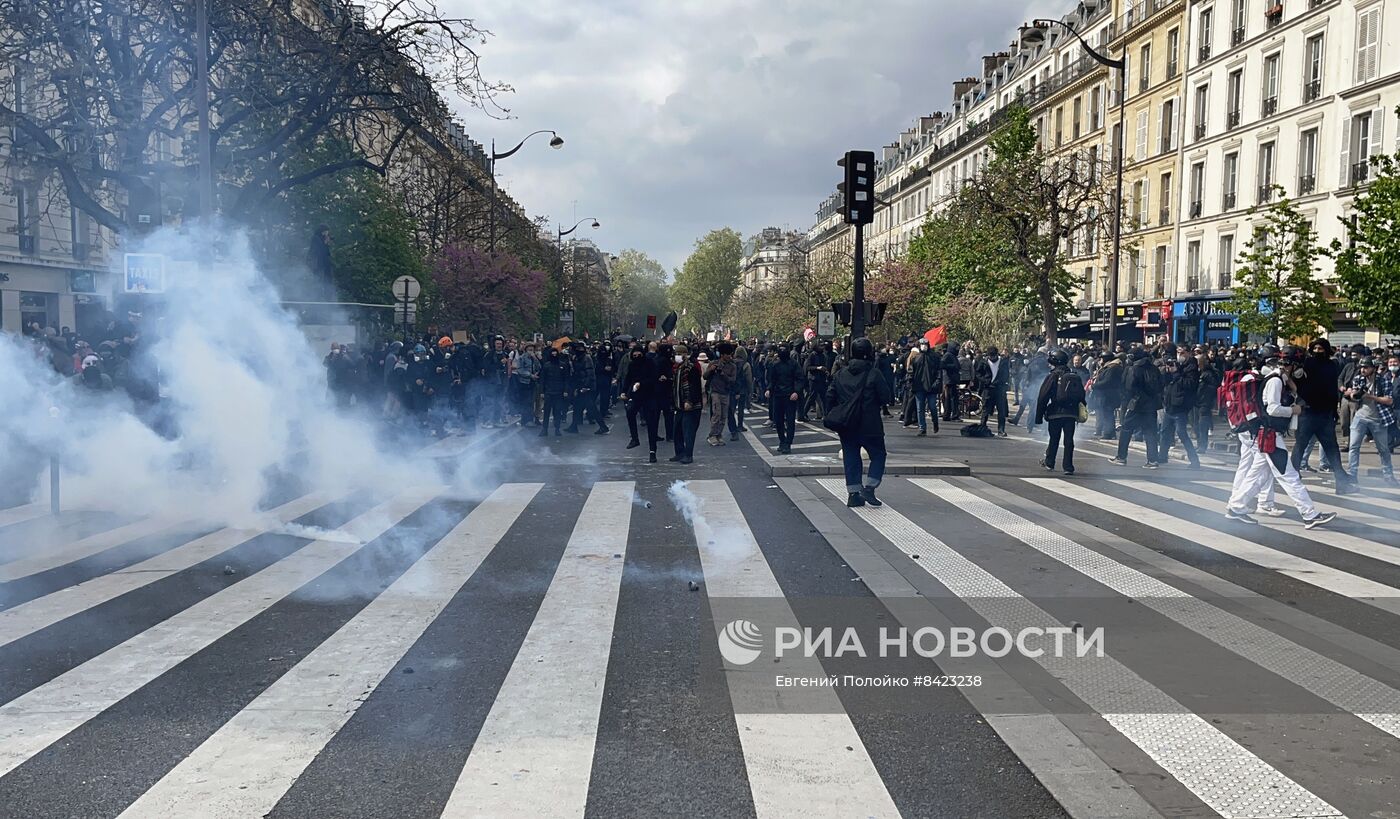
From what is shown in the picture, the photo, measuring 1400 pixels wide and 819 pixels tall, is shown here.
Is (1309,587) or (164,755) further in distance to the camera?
(1309,587)

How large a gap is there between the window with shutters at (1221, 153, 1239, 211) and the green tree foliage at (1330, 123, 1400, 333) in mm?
18462

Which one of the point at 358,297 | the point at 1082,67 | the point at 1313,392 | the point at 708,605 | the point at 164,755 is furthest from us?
the point at 1082,67

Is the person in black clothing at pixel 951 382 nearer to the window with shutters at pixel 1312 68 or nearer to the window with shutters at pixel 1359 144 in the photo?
the window with shutters at pixel 1359 144

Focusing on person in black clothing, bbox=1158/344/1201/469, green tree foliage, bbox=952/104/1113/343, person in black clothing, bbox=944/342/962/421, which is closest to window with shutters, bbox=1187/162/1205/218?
green tree foliage, bbox=952/104/1113/343

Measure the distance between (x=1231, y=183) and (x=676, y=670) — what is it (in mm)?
40665

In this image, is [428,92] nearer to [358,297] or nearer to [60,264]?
[358,297]

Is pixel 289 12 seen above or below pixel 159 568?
above

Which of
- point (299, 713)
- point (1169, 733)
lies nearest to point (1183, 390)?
point (1169, 733)

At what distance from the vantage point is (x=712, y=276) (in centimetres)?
15650

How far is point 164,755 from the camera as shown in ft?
13.2

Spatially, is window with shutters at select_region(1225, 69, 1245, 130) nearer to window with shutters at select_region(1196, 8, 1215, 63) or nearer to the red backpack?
window with shutters at select_region(1196, 8, 1215, 63)

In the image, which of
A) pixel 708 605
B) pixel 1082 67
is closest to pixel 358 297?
pixel 708 605

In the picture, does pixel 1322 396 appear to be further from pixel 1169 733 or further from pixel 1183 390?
pixel 1169 733

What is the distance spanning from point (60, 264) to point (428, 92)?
55.7ft
